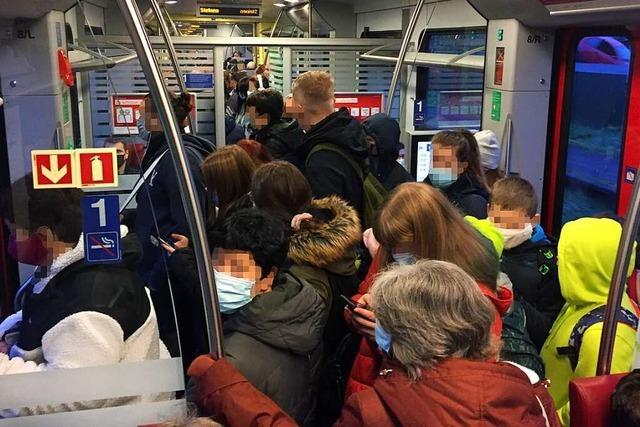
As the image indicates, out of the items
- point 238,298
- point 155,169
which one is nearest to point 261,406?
point 238,298

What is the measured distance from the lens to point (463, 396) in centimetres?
150

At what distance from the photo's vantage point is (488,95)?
4812 millimetres

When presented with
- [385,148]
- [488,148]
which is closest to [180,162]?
[385,148]

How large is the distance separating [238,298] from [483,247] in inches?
28.3

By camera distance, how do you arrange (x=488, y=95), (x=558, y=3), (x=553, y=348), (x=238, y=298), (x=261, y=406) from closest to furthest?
(x=261, y=406)
(x=238, y=298)
(x=553, y=348)
(x=558, y=3)
(x=488, y=95)

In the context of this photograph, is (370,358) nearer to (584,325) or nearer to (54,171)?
(584,325)

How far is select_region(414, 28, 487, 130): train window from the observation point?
Result: 5953 mm

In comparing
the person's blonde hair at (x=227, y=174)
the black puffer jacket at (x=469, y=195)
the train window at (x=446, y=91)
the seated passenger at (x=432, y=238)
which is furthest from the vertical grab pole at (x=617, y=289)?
the train window at (x=446, y=91)

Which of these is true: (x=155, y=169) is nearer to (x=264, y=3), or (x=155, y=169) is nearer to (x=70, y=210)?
(x=70, y=210)

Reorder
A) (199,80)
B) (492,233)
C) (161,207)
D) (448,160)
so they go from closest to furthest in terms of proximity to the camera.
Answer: (492,233), (161,207), (448,160), (199,80)

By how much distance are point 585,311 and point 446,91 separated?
4.20 meters

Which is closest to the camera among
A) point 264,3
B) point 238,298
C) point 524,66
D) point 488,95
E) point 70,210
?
point 70,210

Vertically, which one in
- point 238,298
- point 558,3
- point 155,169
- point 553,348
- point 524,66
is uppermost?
point 558,3

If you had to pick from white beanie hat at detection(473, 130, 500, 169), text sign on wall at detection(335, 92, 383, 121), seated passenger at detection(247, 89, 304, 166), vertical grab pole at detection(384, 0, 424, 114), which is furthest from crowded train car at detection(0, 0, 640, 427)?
text sign on wall at detection(335, 92, 383, 121)
